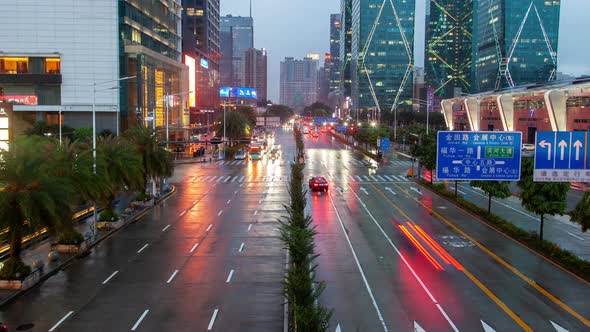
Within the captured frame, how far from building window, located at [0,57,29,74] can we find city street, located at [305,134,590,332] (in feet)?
204

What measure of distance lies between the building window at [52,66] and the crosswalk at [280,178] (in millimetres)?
33272

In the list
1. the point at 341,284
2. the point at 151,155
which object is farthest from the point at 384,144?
the point at 341,284

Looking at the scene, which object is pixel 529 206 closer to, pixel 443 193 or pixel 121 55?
pixel 443 193

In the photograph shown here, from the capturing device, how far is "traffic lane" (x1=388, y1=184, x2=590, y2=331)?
21.5 meters

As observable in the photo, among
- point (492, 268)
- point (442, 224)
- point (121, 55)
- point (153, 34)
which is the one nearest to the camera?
point (492, 268)

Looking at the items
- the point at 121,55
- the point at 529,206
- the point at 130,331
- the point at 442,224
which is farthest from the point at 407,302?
the point at 121,55

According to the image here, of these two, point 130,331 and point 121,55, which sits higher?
point 121,55

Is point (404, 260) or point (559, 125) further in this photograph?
point (559, 125)

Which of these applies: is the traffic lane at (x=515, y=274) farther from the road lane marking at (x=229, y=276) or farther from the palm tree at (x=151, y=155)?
the palm tree at (x=151, y=155)

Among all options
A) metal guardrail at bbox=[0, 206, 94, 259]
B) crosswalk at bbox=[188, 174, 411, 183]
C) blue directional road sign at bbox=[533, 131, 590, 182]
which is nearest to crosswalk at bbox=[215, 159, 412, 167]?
crosswalk at bbox=[188, 174, 411, 183]

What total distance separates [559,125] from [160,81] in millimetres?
69818

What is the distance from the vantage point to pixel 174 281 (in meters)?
25.4

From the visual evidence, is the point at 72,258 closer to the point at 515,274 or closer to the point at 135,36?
the point at 515,274

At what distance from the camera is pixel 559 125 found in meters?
92.0
